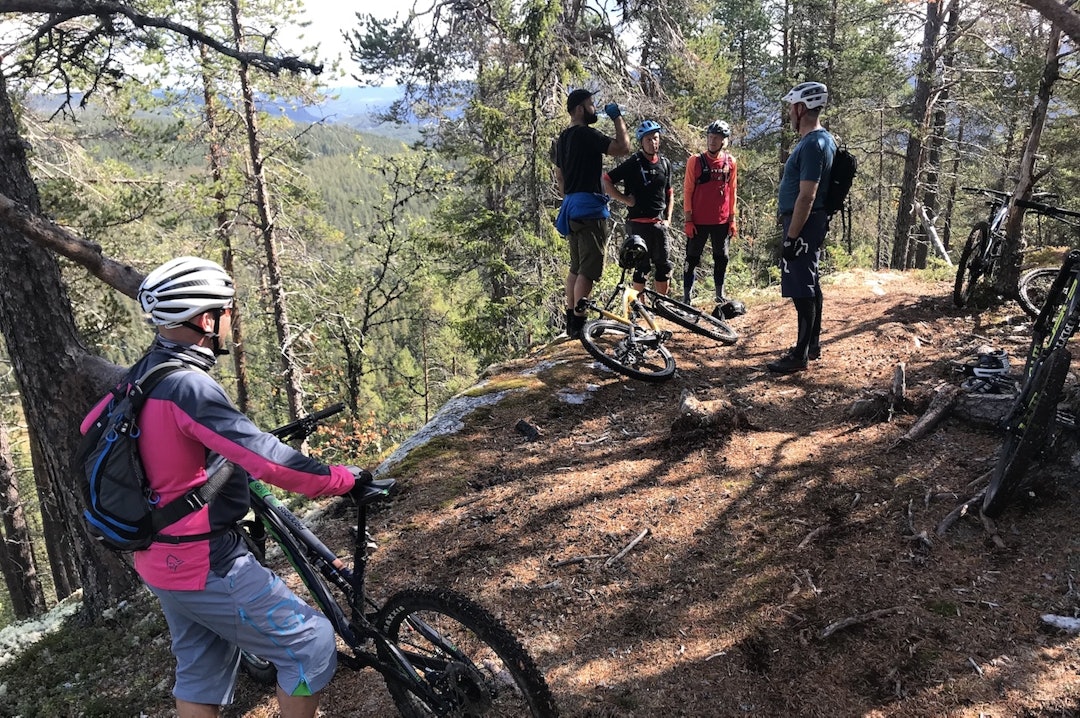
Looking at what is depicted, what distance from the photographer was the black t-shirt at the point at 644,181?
7363 millimetres

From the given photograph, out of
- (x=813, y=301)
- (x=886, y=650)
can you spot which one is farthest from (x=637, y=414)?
(x=886, y=650)

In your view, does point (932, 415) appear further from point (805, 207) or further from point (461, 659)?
point (461, 659)

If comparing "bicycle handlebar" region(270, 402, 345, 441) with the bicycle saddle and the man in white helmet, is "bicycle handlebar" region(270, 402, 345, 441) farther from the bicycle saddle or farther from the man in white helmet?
the man in white helmet

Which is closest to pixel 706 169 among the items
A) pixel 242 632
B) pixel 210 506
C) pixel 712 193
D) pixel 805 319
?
pixel 712 193

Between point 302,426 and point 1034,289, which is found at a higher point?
point 302,426

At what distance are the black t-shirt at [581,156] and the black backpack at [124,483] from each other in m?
5.30

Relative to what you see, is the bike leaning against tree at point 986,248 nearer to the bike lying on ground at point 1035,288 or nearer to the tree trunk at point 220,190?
the bike lying on ground at point 1035,288

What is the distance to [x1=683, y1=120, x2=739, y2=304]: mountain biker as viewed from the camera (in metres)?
7.87

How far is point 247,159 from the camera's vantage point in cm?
1627

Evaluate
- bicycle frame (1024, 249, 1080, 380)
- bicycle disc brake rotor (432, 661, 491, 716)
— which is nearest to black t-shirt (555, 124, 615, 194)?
bicycle frame (1024, 249, 1080, 380)

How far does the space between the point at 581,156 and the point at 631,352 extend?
7.81ft

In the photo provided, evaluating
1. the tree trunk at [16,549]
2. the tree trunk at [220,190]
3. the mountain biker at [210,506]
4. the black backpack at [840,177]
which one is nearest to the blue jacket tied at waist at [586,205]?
the black backpack at [840,177]

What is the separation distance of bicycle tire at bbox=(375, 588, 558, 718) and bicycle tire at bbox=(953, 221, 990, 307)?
7.99m

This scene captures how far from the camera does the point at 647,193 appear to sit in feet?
24.7
